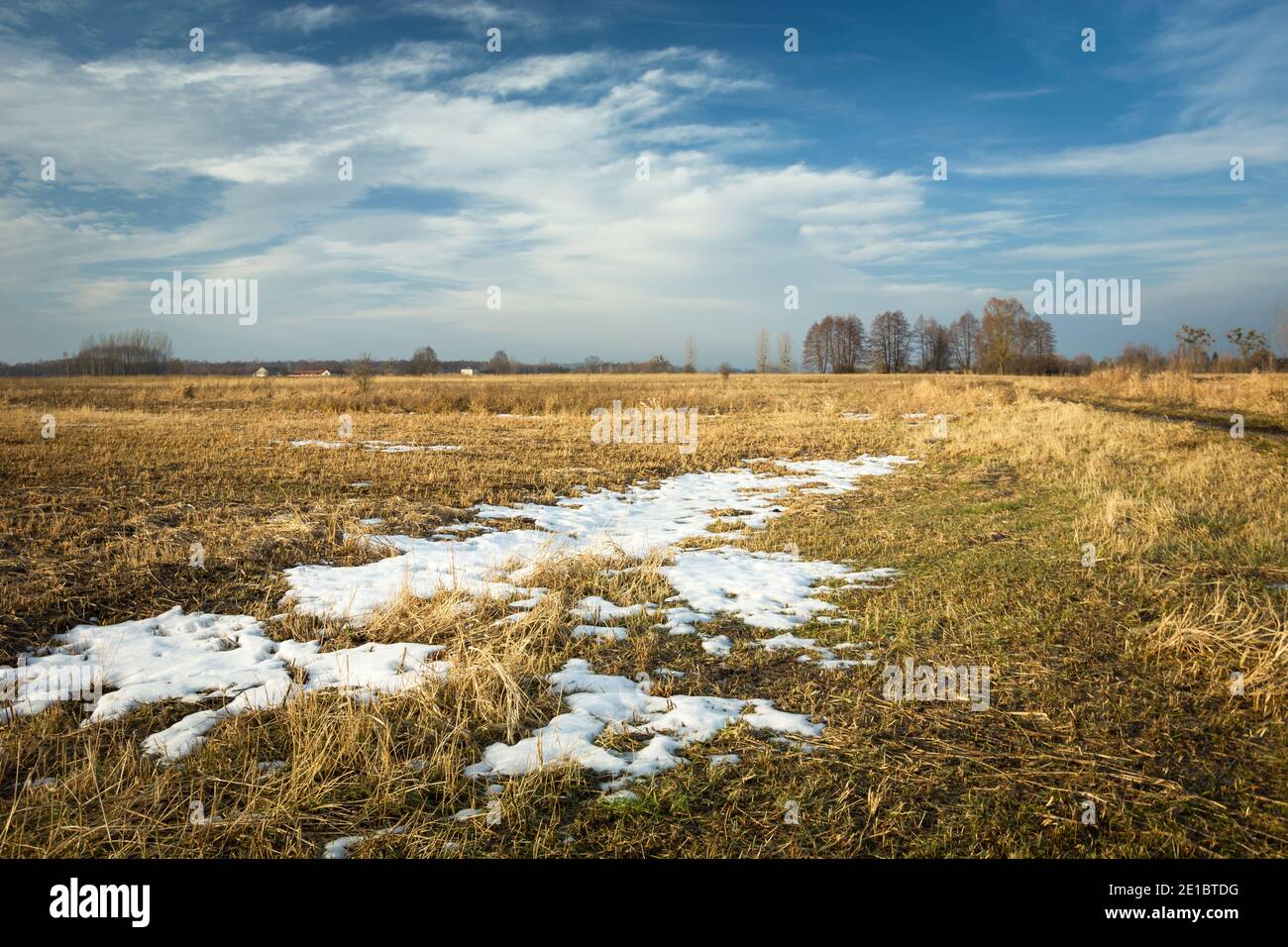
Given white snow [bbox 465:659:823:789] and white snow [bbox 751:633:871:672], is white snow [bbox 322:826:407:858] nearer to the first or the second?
white snow [bbox 465:659:823:789]

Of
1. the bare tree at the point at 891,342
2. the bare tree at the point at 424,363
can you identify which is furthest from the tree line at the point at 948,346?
the bare tree at the point at 424,363

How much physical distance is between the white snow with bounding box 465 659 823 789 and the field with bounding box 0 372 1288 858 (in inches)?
2.1

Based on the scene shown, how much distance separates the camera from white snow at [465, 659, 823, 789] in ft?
13.7

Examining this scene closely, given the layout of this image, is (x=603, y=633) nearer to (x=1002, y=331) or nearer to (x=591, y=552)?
(x=591, y=552)

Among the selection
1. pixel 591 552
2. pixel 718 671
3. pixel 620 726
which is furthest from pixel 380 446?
pixel 620 726

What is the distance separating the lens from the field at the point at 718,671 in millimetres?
3578

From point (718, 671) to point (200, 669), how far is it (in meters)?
4.04

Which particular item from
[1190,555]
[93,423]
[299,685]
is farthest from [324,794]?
[93,423]

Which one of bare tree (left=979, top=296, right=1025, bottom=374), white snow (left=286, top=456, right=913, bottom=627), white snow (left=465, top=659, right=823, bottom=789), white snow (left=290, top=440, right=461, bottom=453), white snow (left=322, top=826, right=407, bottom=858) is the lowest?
white snow (left=322, top=826, right=407, bottom=858)

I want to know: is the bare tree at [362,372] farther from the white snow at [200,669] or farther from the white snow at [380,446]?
the white snow at [200,669]

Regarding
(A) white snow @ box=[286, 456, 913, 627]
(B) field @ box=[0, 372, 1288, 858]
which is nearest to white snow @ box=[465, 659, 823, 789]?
(B) field @ box=[0, 372, 1288, 858]

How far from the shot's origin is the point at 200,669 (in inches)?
215

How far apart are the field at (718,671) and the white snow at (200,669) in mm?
117

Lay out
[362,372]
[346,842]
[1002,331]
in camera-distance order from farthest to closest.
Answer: [1002,331], [362,372], [346,842]
